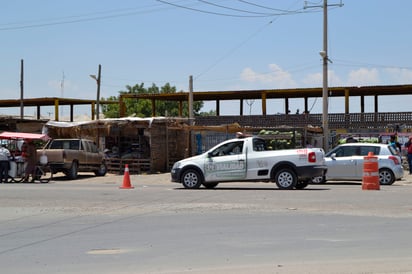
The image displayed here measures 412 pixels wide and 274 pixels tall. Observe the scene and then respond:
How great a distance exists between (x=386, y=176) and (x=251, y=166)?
572 cm

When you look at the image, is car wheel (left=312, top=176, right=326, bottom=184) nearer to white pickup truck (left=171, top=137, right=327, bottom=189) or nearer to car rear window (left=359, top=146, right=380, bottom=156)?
car rear window (left=359, top=146, right=380, bottom=156)

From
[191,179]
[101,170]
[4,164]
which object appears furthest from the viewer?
[101,170]

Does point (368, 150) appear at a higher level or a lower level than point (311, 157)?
higher

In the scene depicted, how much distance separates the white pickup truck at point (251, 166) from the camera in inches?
760

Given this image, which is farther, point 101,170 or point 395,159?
point 101,170

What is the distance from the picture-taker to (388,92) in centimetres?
4347

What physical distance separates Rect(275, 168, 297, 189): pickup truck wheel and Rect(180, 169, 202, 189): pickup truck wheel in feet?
8.87

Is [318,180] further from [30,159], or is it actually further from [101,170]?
[101,170]

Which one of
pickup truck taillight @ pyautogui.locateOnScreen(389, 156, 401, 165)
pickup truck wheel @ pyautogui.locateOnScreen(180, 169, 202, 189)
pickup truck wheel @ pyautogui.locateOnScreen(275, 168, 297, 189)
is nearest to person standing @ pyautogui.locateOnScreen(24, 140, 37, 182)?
pickup truck wheel @ pyautogui.locateOnScreen(180, 169, 202, 189)

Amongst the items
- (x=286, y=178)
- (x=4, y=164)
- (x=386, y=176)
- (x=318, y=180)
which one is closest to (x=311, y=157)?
(x=286, y=178)

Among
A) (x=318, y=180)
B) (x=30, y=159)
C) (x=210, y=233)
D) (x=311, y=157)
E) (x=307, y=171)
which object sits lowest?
(x=210, y=233)

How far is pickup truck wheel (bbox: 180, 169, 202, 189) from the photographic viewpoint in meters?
20.4

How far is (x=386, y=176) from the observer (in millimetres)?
22219

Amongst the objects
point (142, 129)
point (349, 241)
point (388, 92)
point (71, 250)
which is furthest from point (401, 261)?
point (388, 92)
